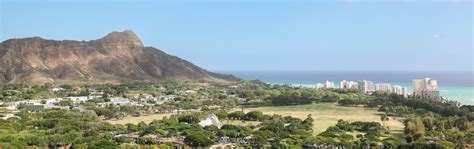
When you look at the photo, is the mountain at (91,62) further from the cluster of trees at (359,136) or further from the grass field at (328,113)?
the cluster of trees at (359,136)

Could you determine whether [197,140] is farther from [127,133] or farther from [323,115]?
[323,115]

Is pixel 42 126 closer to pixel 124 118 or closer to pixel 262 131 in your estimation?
pixel 124 118

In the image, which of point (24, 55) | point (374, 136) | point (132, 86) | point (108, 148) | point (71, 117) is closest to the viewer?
point (108, 148)

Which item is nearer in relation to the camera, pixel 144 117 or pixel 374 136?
pixel 374 136

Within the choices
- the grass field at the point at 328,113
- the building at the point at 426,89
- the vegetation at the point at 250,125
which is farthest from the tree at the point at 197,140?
the building at the point at 426,89

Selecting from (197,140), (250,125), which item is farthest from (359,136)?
(197,140)

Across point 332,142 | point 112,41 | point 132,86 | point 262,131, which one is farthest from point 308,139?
point 112,41
